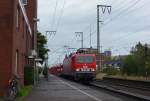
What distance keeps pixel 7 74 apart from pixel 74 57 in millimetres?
25034

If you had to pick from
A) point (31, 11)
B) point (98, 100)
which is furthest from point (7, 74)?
point (31, 11)

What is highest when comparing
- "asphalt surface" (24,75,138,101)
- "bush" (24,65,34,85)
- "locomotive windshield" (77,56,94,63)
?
"locomotive windshield" (77,56,94,63)

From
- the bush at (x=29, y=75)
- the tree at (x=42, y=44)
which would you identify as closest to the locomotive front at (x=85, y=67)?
the bush at (x=29, y=75)

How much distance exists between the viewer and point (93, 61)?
49.3 m

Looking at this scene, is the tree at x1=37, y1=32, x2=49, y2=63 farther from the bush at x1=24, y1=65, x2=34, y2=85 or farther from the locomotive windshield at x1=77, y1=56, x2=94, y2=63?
the bush at x1=24, y1=65, x2=34, y2=85

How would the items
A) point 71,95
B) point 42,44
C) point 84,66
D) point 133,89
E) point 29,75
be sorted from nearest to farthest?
point 71,95 → point 133,89 → point 29,75 → point 84,66 → point 42,44

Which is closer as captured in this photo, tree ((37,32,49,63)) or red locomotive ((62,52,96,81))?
red locomotive ((62,52,96,81))

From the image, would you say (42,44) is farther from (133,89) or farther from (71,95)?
(71,95)

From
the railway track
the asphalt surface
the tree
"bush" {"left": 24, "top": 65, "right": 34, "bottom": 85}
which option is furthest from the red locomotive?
the tree

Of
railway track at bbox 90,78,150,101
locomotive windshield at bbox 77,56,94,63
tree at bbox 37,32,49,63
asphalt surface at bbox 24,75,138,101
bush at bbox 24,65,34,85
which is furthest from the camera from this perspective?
tree at bbox 37,32,49,63

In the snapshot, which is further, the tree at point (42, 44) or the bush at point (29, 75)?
the tree at point (42, 44)

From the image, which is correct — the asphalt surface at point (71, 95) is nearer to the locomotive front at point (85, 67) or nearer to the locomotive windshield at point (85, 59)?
the locomotive front at point (85, 67)

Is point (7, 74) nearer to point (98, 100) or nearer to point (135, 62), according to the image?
point (98, 100)

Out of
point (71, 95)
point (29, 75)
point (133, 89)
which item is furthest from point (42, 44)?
point (71, 95)
